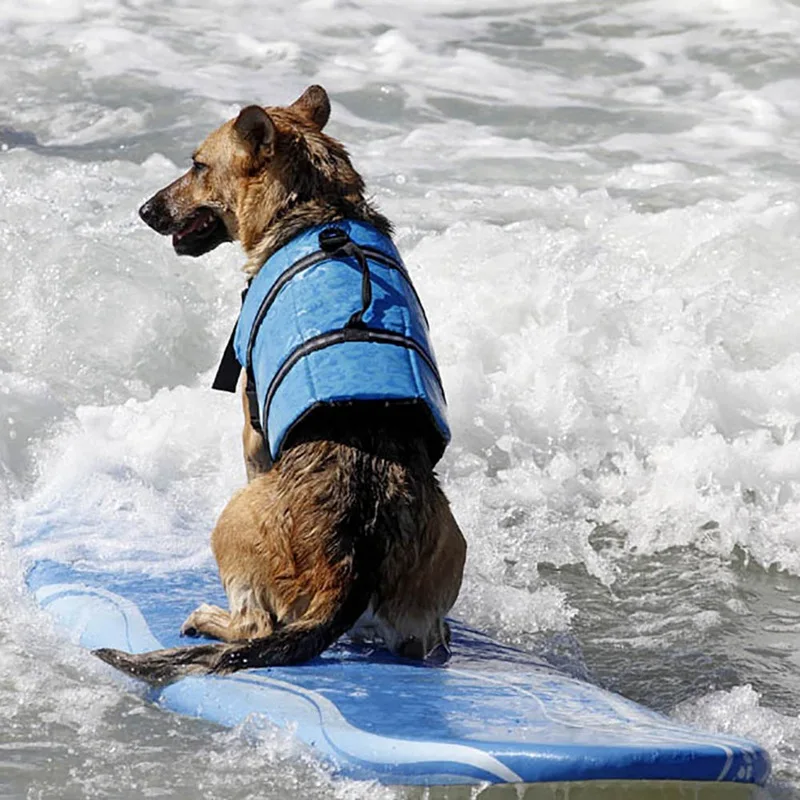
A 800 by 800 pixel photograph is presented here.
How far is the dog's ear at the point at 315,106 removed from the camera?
5094 mm

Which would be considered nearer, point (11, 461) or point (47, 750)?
point (47, 750)

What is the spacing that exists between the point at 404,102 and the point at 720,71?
8.83 feet

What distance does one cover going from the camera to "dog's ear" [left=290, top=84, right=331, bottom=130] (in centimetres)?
509

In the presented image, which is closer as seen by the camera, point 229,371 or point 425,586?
point 425,586

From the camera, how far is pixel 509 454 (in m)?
6.82

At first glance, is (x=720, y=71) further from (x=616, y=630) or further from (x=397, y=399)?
(x=397, y=399)

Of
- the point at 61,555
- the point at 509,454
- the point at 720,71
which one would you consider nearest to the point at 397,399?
the point at 61,555

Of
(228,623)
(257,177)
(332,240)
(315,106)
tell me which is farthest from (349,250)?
(228,623)

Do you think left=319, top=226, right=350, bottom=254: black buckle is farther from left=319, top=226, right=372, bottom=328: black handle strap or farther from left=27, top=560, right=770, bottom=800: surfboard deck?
left=27, top=560, right=770, bottom=800: surfboard deck

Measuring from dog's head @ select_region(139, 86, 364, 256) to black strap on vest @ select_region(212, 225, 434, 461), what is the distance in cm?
22

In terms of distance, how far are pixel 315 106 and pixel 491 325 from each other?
105 inches

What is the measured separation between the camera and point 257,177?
476 centimetres

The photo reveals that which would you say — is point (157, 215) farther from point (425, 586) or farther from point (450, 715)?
point (450, 715)

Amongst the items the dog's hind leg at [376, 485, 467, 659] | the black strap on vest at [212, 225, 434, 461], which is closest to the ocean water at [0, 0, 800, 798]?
the dog's hind leg at [376, 485, 467, 659]
